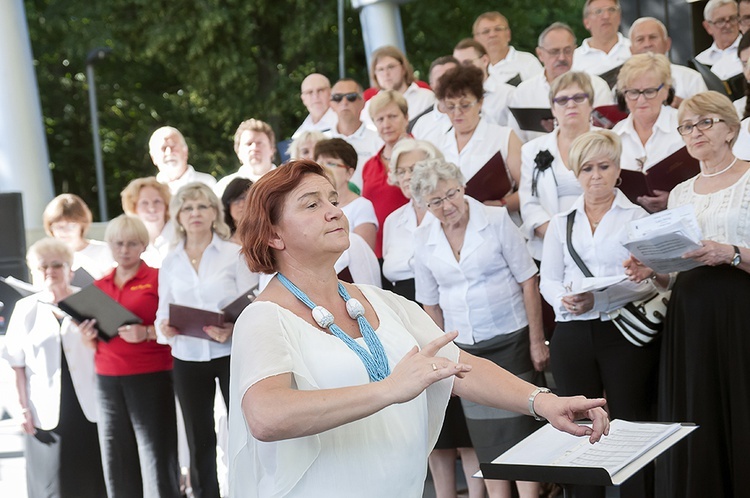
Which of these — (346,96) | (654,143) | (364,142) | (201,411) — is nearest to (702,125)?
(654,143)

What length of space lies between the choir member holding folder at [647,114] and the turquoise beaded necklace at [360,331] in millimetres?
3172

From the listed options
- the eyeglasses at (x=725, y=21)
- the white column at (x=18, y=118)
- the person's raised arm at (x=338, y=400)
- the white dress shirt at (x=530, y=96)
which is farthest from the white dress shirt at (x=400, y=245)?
the white column at (x=18, y=118)

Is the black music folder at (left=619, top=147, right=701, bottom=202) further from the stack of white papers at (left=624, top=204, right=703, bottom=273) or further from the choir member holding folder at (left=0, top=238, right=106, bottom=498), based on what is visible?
the choir member holding folder at (left=0, top=238, right=106, bottom=498)

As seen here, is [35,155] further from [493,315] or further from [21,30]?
[493,315]

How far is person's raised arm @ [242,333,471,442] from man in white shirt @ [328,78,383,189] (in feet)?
17.0

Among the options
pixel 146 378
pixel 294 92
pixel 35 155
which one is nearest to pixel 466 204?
pixel 146 378

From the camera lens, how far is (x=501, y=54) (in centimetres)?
882

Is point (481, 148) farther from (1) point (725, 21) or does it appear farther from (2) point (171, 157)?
(2) point (171, 157)

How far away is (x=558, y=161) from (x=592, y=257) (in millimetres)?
884

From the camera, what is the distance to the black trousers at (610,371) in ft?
16.4

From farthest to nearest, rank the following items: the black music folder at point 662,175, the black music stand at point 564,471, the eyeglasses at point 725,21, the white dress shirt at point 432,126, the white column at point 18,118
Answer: the white column at point 18,118, the eyeglasses at point 725,21, the white dress shirt at point 432,126, the black music folder at point 662,175, the black music stand at point 564,471

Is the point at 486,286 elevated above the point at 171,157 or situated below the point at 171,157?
below

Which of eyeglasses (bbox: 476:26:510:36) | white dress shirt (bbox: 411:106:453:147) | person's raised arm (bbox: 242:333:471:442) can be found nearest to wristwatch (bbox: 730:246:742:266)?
person's raised arm (bbox: 242:333:471:442)

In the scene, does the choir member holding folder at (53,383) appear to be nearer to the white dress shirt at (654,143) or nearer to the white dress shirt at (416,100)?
the white dress shirt at (416,100)
